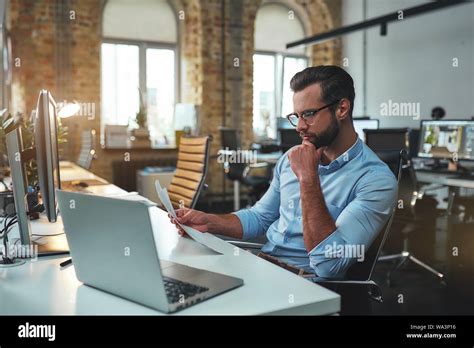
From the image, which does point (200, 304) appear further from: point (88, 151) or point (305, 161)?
point (88, 151)

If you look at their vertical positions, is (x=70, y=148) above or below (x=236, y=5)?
below

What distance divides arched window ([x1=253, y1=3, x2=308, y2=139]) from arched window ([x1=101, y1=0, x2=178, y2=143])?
144cm

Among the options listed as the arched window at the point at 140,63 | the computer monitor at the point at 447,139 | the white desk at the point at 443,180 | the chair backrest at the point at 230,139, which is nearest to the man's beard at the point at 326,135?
the white desk at the point at 443,180

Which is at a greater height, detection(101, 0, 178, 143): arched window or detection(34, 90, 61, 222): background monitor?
detection(101, 0, 178, 143): arched window

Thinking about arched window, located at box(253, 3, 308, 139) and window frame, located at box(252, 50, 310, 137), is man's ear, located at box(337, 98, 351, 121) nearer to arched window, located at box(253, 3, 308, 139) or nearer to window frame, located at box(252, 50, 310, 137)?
arched window, located at box(253, 3, 308, 139)

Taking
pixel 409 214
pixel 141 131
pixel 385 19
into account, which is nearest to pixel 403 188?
pixel 409 214

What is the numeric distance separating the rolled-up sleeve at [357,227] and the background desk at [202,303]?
0.81ft

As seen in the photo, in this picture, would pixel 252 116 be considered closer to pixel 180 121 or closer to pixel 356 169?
pixel 180 121

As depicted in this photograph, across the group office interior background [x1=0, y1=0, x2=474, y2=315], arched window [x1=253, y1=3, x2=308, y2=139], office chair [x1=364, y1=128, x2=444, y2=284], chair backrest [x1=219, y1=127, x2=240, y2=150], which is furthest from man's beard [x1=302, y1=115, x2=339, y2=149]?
arched window [x1=253, y1=3, x2=308, y2=139]

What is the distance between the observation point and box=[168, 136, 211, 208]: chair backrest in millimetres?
3119

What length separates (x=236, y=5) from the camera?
7367 millimetres

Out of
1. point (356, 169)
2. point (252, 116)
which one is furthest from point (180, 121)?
point (356, 169)

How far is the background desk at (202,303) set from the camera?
42.0 inches
